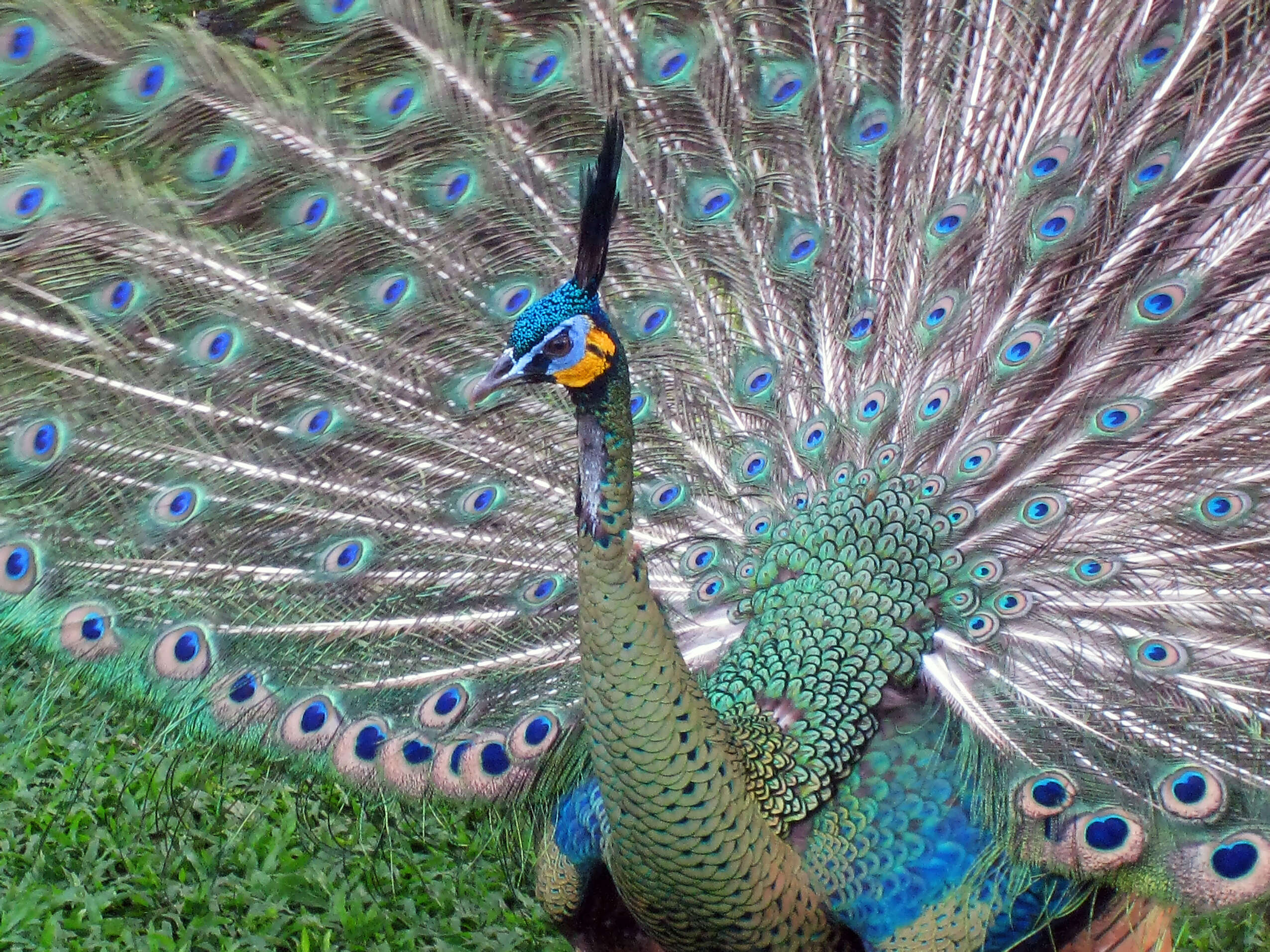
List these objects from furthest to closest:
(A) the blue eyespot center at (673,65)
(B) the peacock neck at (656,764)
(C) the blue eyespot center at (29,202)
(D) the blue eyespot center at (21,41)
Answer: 1. (A) the blue eyespot center at (673,65)
2. (C) the blue eyespot center at (29,202)
3. (D) the blue eyespot center at (21,41)
4. (B) the peacock neck at (656,764)

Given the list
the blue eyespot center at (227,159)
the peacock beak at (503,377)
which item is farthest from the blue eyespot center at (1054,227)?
the blue eyespot center at (227,159)

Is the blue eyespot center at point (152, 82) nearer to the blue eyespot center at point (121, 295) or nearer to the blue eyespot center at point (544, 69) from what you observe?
the blue eyespot center at point (121, 295)

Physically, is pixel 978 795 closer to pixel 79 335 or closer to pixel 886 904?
pixel 886 904

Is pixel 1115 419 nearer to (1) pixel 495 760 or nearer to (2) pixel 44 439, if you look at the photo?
(1) pixel 495 760

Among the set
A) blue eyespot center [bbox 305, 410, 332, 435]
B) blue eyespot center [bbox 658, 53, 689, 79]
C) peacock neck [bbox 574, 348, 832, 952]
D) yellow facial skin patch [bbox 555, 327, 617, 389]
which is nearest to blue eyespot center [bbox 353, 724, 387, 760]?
peacock neck [bbox 574, 348, 832, 952]

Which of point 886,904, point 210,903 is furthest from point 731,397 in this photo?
point 210,903
